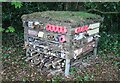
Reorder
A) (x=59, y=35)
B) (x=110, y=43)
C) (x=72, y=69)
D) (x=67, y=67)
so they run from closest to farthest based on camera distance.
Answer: (x=59, y=35)
(x=67, y=67)
(x=72, y=69)
(x=110, y=43)

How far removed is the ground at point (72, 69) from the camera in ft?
16.9

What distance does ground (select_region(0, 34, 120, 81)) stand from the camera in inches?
203

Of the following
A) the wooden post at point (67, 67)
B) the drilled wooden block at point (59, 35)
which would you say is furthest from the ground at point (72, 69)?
the drilled wooden block at point (59, 35)

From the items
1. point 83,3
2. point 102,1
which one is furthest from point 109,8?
point 83,3

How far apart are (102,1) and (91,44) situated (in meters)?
2.55

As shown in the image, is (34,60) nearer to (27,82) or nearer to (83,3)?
(27,82)

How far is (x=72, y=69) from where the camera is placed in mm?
5391

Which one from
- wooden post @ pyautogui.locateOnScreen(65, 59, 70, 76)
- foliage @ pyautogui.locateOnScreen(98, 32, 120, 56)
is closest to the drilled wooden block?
wooden post @ pyautogui.locateOnScreen(65, 59, 70, 76)

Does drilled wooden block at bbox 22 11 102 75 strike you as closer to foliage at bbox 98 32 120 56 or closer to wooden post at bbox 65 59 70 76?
wooden post at bbox 65 59 70 76

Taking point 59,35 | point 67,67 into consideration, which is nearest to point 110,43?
point 67,67

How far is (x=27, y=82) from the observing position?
16.3 feet

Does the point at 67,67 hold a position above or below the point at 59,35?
below

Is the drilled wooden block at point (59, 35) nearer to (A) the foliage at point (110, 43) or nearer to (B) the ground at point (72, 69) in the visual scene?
(B) the ground at point (72, 69)

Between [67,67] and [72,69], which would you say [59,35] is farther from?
[72,69]
